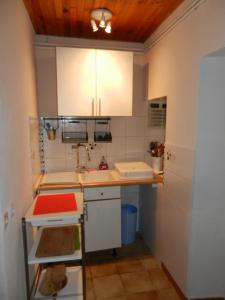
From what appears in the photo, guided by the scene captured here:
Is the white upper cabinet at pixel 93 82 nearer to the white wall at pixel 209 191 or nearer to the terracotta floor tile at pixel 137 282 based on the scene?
the white wall at pixel 209 191

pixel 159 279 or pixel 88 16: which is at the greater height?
pixel 88 16

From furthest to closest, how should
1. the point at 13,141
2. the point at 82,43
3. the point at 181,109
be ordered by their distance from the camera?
1. the point at 82,43
2. the point at 181,109
3. the point at 13,141

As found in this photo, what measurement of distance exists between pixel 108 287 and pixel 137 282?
0.91 ft

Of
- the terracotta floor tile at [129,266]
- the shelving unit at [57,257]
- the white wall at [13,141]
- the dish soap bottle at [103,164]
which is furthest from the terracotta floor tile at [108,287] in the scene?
the dish soap bottle at [103,164]

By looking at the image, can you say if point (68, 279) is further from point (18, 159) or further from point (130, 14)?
point (130, 14)

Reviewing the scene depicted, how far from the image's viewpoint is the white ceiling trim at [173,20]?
1528 mm

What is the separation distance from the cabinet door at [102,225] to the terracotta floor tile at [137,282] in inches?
12.4

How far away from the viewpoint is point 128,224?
8.44 ft

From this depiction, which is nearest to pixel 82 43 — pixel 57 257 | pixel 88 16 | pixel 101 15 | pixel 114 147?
pixel 88 16

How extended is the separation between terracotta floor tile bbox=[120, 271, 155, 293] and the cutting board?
0.78m

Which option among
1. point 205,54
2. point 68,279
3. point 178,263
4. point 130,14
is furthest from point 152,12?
point 68,279

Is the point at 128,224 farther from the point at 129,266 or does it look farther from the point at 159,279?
the point at 159,279

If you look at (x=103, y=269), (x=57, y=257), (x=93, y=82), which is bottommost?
(x=103, y=269)

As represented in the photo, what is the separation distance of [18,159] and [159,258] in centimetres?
175
